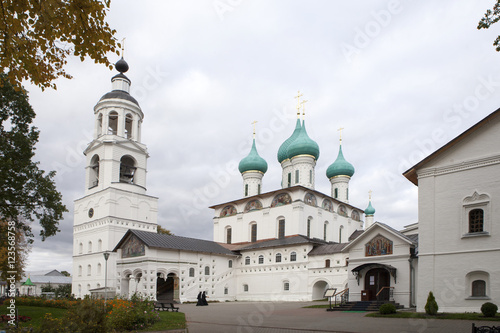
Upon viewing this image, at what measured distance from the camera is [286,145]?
4431 centimetres

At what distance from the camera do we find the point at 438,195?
16875mm

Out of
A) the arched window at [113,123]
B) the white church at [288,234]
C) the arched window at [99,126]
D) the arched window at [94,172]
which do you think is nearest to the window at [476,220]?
the white church at [288,234]

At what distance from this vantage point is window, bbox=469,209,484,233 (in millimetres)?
15683

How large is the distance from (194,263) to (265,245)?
6.20 metres

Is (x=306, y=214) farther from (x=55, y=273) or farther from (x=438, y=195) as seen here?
(x=55, y=273)

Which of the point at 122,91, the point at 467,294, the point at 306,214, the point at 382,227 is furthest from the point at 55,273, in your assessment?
the point at 467,294

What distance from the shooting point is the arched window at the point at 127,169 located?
37.3 meters

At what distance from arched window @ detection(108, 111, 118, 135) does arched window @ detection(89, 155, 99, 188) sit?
2.51 m

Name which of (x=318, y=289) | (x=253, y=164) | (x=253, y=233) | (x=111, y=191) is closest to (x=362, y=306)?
(x=318, y=289)

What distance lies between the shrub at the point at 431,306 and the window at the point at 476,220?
9.28 ft

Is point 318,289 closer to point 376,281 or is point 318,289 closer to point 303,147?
point 376,281

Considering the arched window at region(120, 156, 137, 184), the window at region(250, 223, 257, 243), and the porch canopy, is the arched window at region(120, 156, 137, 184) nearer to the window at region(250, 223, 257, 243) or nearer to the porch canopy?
the window at region(250, 223, 257, 243)

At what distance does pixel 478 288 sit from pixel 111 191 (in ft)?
89.4

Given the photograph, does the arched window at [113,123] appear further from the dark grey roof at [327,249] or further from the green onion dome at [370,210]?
the green onion dome at [370,210]
